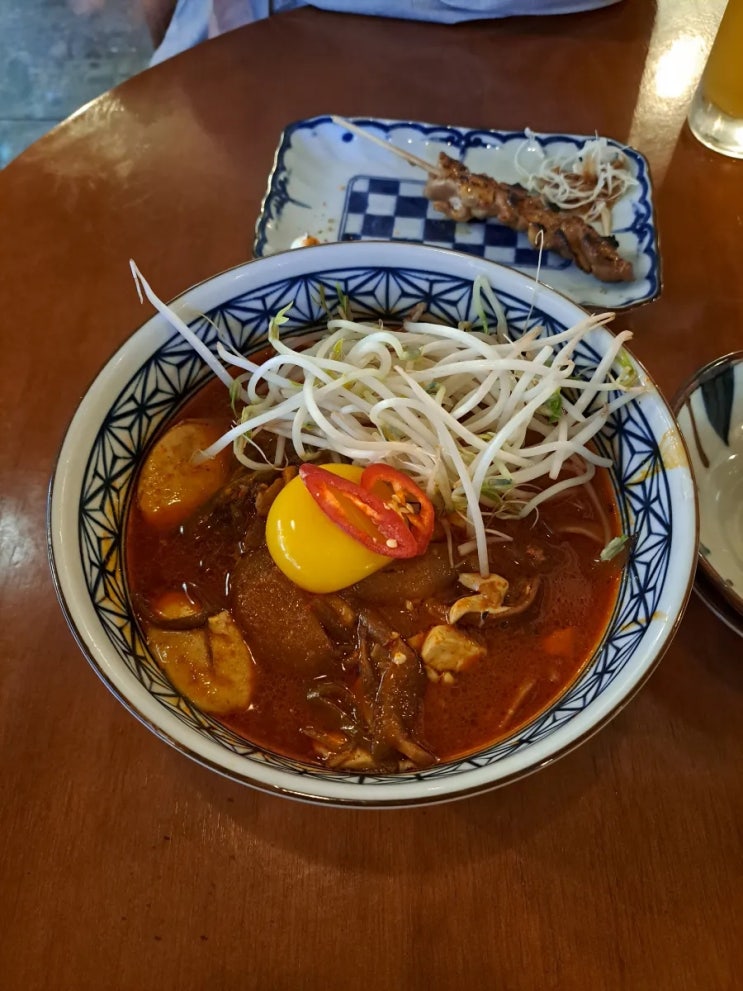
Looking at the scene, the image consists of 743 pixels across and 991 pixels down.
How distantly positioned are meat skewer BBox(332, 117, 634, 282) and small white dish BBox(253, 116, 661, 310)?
0.04m

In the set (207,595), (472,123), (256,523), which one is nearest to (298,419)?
(256,523)

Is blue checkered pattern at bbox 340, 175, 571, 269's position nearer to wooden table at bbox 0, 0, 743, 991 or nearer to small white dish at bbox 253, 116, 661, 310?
small white dish at bbox 253, 116, 661, 310

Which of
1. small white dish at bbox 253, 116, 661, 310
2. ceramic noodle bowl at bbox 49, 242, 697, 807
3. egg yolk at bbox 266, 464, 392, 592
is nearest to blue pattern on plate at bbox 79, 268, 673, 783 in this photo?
ceramic noodle bowl at bbox 49, 242, 697, 807

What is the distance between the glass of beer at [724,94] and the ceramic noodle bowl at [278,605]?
1.23 meters

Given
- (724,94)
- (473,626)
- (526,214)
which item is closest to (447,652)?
(473,626)

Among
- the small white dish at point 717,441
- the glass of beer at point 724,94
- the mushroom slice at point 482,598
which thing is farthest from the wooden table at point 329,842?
the glass of beer at point 724,94

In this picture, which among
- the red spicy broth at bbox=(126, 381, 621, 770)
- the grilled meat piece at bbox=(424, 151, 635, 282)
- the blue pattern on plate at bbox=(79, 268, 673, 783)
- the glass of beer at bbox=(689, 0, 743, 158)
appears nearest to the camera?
the blue pattern on plate at bbox=(79, 268, 673, 783)

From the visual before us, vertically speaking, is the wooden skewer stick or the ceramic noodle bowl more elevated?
the wooden skewer stick

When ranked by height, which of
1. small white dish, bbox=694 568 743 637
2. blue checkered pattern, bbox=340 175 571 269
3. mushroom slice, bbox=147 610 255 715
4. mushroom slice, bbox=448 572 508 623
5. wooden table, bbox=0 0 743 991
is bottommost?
wooden table, bbox=0 0 743 991

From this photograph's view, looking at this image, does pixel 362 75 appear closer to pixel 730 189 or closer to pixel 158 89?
pixel 158 89

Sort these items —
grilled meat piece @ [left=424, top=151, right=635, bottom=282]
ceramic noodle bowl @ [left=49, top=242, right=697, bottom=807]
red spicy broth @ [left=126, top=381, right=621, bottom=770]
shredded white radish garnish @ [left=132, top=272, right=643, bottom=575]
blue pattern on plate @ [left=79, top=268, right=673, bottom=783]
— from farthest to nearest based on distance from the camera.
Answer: grilled meat piece @ [left=424, top=151, right=635, bottom=282], shredded white radish garnish @ [left=132, top=272, right=643, bottom=575], red spicy broth @ [left=126, top=381, right=621, bottom=770], blue pattern on plate @ [left=79, top=268, right=673, bottom=783], ceramic noodle bowl @ [left=49, top=242, right=697, bottom=807]

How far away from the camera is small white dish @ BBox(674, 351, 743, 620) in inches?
56.7

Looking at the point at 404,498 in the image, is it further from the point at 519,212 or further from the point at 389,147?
the point at 389,147

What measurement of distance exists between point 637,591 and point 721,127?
165 cm
